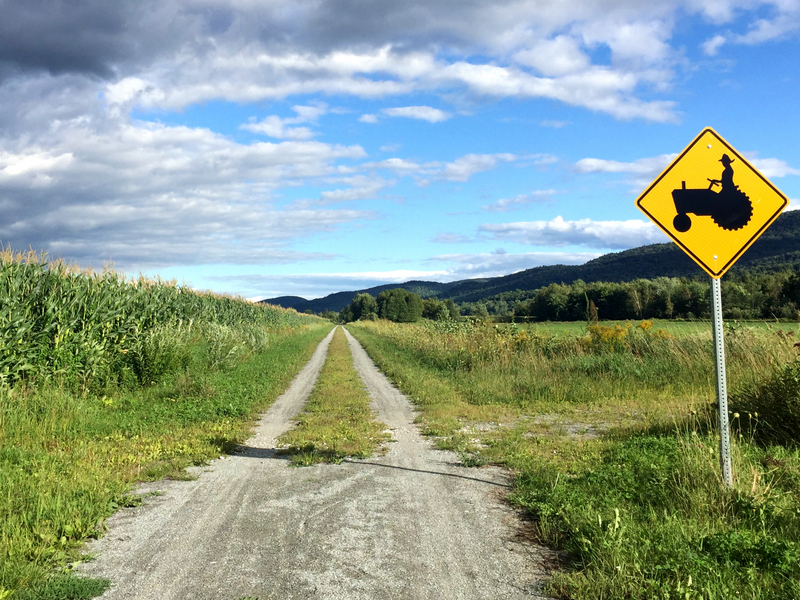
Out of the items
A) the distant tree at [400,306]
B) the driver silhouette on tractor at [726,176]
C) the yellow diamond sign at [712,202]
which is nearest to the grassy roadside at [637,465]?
the yellow diamond sign at [712,202]

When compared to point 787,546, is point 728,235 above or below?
above

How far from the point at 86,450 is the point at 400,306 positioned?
111772 mm

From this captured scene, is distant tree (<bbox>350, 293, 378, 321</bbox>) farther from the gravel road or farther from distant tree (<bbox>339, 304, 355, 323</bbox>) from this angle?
the gravel road

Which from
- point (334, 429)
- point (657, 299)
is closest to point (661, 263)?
point (657, 299)

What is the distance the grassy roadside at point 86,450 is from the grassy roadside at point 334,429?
3.37 feet

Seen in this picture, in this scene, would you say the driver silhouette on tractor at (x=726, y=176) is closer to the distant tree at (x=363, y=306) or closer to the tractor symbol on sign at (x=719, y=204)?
the tractor symbol on sign at (x=719, y=204)

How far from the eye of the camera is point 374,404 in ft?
38.3

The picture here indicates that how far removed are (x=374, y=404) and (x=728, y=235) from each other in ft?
26.7

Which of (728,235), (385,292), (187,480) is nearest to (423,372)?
(187,480)

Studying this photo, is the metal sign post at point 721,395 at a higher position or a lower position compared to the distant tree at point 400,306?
lower

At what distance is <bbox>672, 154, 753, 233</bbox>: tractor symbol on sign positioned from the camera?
5016 mm

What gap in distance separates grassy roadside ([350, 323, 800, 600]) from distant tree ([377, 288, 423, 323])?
101512 millimetres

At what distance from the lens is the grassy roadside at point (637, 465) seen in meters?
3.62

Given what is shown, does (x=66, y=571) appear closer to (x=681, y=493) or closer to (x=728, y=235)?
(x=681, y=493)
